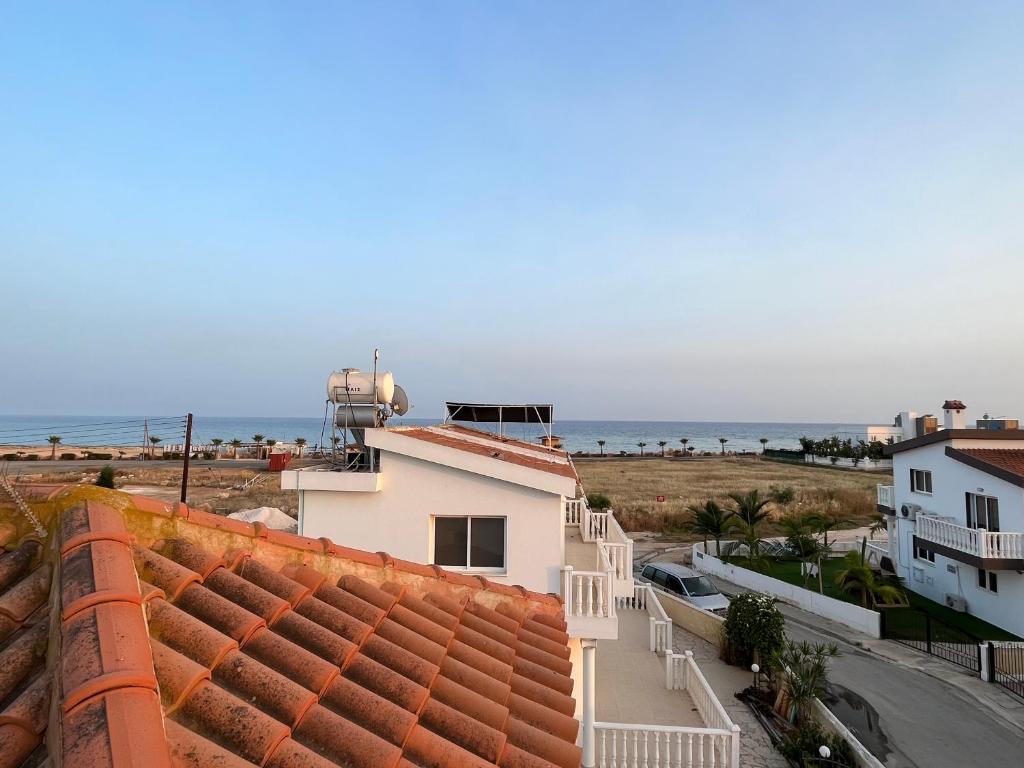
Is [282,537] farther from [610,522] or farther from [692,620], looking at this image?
A: [692,620]

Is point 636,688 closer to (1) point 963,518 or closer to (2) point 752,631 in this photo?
(2) point 752,631

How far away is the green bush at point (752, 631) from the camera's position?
14961mm

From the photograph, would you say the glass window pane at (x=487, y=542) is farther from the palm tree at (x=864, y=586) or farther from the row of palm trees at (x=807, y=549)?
the palm tree at (x=864, y=586)

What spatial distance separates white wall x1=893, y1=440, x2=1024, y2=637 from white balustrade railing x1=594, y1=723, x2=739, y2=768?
15.2 m

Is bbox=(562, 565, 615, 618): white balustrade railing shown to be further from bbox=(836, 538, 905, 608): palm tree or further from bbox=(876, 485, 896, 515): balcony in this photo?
bbox=(876, 485, 896, 515): balcony

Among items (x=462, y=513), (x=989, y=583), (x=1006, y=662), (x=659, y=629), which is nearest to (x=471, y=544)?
(x=462, y=513)

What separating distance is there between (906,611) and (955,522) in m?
4.03

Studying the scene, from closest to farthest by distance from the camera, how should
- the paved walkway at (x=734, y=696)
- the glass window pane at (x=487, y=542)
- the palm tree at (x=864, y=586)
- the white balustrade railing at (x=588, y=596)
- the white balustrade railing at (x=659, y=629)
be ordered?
the white balustrade railing at (x=588, y=596), the paved walkway at (x=734, y=696), the glass window pane at (x=487, y=542), the white balustrade railing at (x=659, y=629), the palm tree at (x=864, y=586)

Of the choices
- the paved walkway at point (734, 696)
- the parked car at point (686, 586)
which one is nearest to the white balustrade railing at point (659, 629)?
the paved walkway at point (734, 696)

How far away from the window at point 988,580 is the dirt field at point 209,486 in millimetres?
31167

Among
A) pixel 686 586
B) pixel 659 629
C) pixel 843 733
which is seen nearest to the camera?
pixel 843 733

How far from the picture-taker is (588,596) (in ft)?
32.6

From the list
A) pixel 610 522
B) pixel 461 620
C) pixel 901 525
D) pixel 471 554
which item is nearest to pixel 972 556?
pixel 901 525

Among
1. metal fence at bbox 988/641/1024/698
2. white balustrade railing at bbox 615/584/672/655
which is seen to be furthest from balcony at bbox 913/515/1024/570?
white balustrade railing at bbox 615/584/672/655
